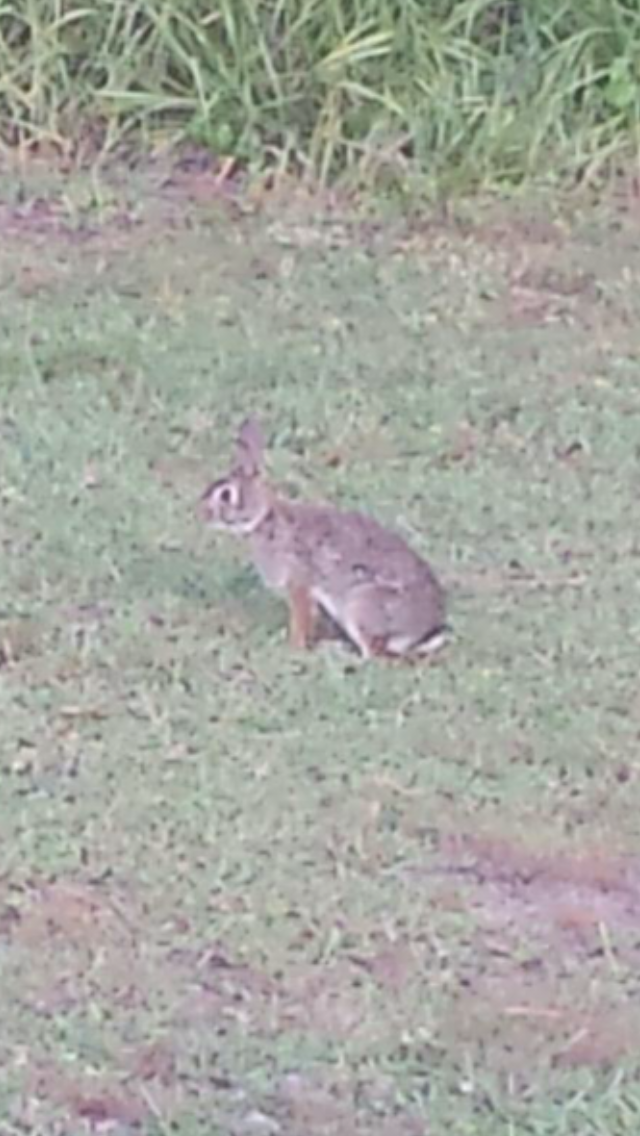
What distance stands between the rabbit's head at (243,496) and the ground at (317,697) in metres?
0.17

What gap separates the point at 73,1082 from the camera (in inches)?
185

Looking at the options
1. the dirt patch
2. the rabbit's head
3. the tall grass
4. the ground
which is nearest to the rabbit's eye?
the rabbit's head

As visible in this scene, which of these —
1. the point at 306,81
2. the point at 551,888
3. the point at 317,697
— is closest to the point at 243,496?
the point at 317,697

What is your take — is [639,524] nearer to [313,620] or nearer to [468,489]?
[468,489]

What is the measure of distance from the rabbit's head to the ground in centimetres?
17

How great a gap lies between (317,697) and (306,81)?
4.02 meters

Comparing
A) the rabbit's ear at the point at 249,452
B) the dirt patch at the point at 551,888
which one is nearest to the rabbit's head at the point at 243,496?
the rabbit's ear at the point at 249,452

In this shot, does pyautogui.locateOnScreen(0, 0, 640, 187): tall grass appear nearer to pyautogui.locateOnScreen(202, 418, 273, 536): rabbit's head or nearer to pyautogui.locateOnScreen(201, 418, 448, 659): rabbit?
pyautogui.locateOnScreen(202, 418, 273, 536): rabbit's head

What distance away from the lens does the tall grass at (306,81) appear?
379 inches

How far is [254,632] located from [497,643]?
17.0 inches

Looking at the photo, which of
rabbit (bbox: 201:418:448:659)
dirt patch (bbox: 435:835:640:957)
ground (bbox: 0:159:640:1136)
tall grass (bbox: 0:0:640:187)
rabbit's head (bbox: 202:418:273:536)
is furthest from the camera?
tall grass (bbox: 0:0:640:187)

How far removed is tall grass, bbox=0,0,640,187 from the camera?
9.63 meters

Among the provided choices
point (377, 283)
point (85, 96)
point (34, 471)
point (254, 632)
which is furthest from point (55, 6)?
point (254, 632)

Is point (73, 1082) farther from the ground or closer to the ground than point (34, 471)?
farther from the ground
